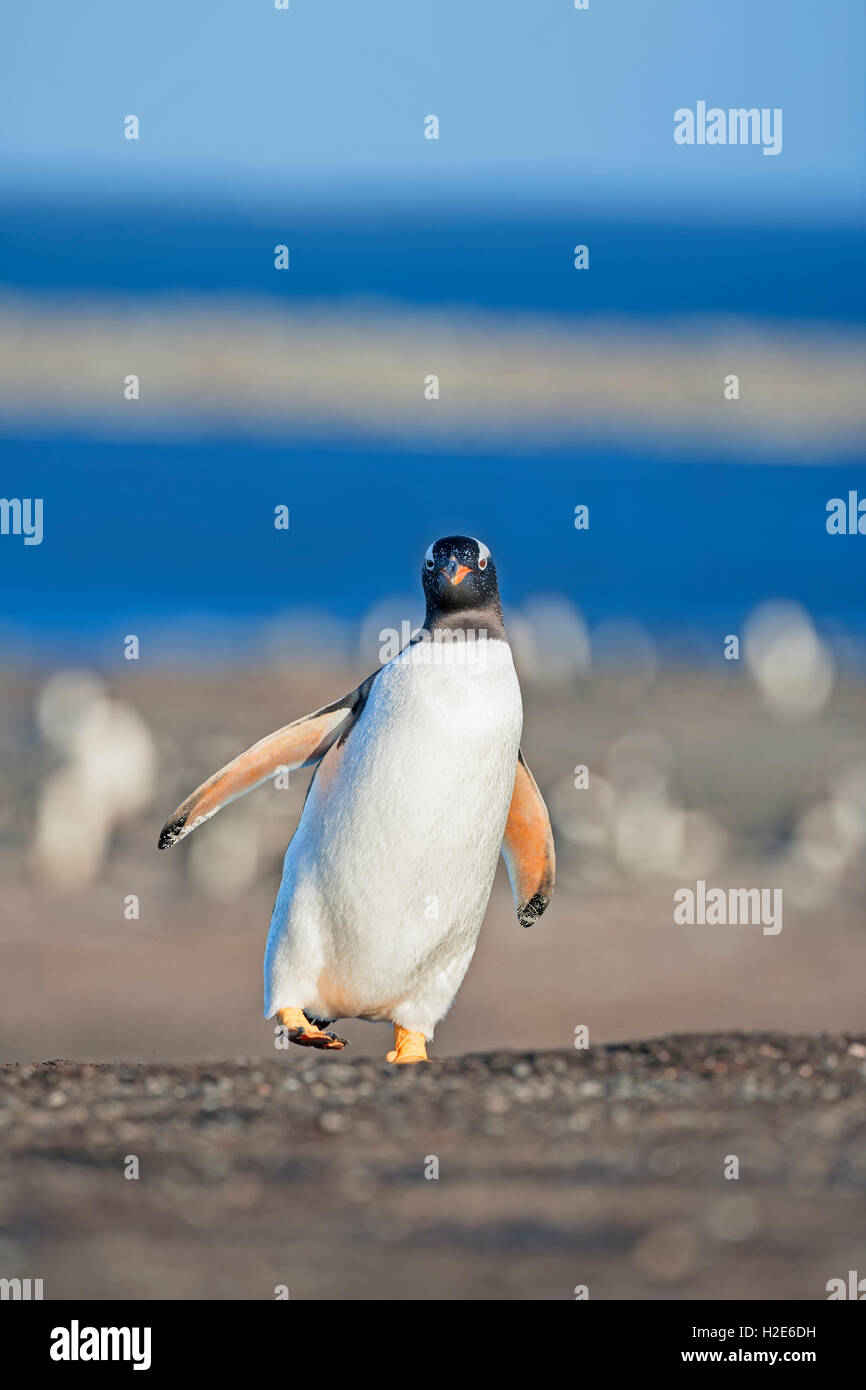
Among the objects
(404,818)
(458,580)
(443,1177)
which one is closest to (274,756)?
(404,818)

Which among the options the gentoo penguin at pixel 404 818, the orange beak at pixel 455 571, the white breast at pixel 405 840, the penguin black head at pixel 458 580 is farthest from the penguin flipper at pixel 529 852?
the orange beak at pixel 455 571

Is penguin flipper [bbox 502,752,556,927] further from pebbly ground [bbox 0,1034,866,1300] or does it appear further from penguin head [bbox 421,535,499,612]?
pebbly ground [bbox 0,1034,866,1300]

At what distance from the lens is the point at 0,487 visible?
104 ft

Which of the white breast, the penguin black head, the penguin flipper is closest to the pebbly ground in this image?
the white breast

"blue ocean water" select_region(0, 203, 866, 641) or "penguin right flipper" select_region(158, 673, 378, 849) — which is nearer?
"penguin right flipper" select_region(158, 673, 378, 849)

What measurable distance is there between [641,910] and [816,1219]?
6788mm

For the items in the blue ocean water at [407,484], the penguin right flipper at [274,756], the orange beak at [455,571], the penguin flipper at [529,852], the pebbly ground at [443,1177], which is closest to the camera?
the pebbly ground at [443,1177]

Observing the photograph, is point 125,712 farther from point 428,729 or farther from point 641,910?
point 428,729

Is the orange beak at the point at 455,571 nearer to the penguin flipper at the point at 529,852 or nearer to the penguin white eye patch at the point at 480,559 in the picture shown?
the penguin white eye patch at the point at 480,559

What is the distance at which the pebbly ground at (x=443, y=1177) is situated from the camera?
11.9 feet

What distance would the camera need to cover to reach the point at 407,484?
117ft

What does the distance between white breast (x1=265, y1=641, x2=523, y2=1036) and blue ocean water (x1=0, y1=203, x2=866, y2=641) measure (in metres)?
14.1

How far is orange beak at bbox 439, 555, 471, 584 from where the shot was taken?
5.50 meters

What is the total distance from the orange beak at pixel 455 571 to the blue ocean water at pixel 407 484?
14.4m
